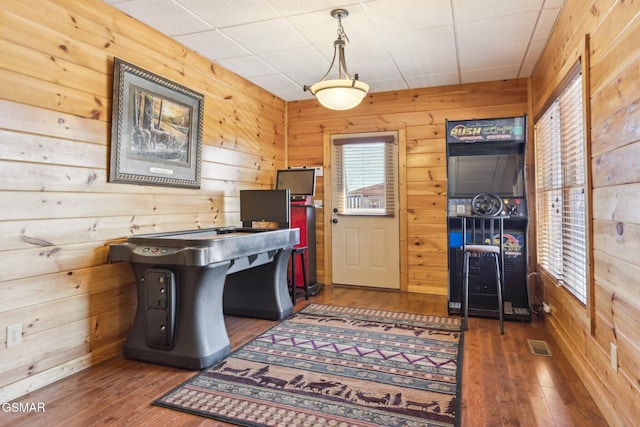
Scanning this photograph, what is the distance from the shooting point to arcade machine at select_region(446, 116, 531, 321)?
142 inches

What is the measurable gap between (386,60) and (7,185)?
3306mm

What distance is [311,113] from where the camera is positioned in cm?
536

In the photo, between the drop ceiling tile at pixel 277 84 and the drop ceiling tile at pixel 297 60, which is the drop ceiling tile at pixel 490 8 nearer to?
the drop ceiling tile at pixel 297 60

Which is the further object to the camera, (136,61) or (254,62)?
(254,62)

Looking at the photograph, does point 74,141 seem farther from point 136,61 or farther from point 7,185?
point 136,61

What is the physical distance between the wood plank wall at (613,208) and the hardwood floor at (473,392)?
0.16 meters

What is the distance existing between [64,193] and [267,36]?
2043mm

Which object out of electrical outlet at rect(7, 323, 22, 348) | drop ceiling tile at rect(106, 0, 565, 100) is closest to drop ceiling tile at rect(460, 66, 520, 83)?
drop ceiling tile at rect(106, 0, 565, 100)

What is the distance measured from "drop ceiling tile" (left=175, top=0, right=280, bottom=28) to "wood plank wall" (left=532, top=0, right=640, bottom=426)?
2.12 metres

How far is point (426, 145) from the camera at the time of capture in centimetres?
482

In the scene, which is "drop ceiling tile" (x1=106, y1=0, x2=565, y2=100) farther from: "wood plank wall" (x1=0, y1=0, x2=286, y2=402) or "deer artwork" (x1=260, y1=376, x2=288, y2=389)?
"deer artwork" (x1=260, y1=376, x2=288, y2=389)

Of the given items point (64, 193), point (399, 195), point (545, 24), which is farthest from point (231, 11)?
point (399, 195)

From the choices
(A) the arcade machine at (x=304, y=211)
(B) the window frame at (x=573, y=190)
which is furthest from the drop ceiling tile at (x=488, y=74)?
(A) the arcade machine at (x=304, y=211)

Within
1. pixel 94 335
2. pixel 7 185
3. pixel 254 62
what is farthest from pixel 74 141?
pixel 254 62
